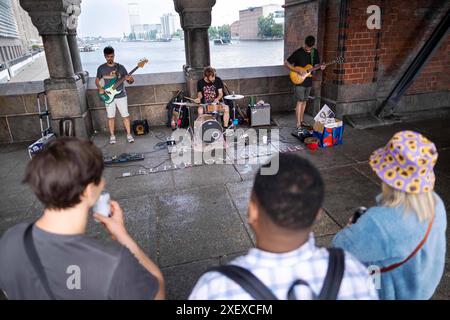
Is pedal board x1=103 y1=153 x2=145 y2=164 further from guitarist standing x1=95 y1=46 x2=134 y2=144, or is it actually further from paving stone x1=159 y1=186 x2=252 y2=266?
paving stone x1=159 y1=186 x2=252 y2=266

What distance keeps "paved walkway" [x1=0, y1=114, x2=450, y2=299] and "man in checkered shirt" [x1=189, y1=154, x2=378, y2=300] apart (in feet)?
6.61

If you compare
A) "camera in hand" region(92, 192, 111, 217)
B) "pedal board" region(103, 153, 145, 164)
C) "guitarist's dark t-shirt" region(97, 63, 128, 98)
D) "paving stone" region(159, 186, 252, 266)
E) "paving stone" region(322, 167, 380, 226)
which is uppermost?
"guitarist's dark t-shirt" region(97, 63, 128, 98)

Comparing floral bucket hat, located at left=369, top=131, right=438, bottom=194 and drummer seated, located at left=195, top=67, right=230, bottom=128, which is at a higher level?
floral bucket hat, located at left=369, top=131, right=438, bottom=194


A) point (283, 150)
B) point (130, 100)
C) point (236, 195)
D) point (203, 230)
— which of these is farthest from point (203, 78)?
point (203, 230)

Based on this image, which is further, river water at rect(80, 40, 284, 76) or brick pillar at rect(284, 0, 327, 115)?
river water at rect(80, 40, 284, 76)

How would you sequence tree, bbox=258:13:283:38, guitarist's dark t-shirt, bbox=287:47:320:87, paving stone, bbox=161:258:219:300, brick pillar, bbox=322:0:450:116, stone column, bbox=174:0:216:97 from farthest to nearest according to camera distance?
tree, bbox=258:13:283:38 → stone column, bbox=174:0:216:97 → guitarist's dark t-shirt, bbox=287:47:320:87 → brick pillar, bbox=322:0:450:116 → paving stone, bbox=161:258:219:300

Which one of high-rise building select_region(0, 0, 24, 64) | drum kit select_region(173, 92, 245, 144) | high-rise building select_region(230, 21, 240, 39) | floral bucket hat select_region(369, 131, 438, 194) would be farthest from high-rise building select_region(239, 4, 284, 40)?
floral bucket hat select_region(369, 131, 438, 194)

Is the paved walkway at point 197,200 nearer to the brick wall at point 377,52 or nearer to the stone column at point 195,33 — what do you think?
the brick wall at point 377,52

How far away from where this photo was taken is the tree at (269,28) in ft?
254

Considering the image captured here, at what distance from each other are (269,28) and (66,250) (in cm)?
8757

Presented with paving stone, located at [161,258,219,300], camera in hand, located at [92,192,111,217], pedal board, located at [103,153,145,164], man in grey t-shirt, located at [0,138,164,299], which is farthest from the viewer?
pedal board, located at [103,153,145,164]

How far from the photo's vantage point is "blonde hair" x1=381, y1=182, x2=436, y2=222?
1.60 m

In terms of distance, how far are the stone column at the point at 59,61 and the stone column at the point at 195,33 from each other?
2498 mm
